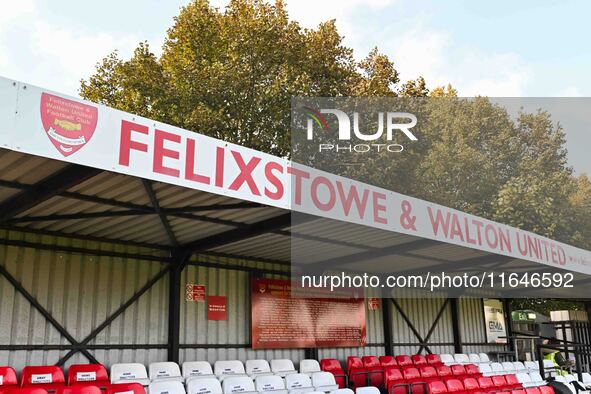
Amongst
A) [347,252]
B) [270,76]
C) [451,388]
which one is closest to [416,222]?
[347,252]

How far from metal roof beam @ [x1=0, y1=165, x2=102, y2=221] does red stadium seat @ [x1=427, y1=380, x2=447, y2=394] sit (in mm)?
6006

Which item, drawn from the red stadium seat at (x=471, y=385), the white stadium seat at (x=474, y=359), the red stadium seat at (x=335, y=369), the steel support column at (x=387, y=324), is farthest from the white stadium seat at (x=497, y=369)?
the red stadium seat at (x=335, y=369)

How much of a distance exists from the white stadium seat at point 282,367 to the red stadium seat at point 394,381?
1566mm

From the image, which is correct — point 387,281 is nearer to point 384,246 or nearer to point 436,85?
point 384,246

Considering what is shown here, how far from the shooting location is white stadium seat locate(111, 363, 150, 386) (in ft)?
24.0

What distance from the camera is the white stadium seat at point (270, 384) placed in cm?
779

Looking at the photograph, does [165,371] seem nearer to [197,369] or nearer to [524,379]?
[197,369]

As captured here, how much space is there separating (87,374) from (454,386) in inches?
214

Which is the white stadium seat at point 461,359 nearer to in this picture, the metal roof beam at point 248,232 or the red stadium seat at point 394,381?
the red stadium seat at point 394,381

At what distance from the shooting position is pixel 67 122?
451 centimetres

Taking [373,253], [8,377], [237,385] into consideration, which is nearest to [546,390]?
[373,253]

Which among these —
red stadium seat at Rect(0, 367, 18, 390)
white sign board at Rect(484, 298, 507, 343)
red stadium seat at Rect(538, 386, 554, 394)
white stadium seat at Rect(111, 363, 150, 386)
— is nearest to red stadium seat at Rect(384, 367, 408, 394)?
red stadium seat at Rect(538, 386, 554, 394)

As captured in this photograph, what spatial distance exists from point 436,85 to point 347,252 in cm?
2343

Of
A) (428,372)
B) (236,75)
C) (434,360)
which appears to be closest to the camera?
(428,372)
